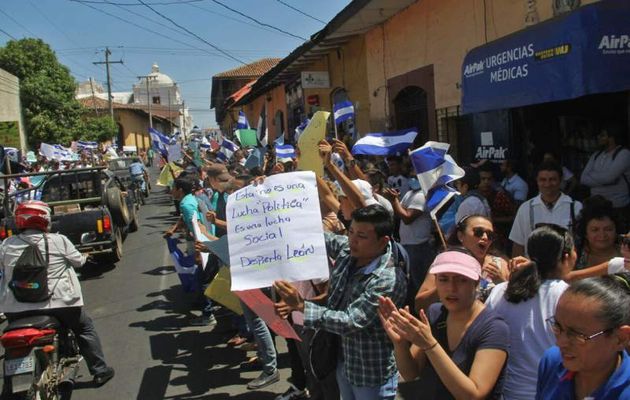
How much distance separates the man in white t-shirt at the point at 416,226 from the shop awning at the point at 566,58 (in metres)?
1.65

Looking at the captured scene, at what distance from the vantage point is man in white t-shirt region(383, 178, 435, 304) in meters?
5.85

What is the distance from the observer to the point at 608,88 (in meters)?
5.15

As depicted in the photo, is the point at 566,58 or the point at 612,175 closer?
the point at 566,58

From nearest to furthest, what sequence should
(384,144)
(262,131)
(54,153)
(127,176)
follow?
(384,144), (262,131), (54,153), (127,176)

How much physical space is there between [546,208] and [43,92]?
37.1 metres

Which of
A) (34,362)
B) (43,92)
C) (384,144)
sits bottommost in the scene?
(34,362)

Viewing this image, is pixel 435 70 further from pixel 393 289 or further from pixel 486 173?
pixel 393 289

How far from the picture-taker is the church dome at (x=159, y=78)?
10275 cm

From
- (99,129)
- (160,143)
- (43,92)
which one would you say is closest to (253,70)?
(99,129)

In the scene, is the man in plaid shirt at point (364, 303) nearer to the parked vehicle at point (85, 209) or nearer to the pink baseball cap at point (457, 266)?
the pink baseball cap at point (457, 266)

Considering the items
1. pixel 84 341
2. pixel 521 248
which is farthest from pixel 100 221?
pixel 521 248

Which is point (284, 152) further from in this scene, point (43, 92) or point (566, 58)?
point (43, 92)

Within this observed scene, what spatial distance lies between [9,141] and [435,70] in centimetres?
2510

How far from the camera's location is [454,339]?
250 centimetres
